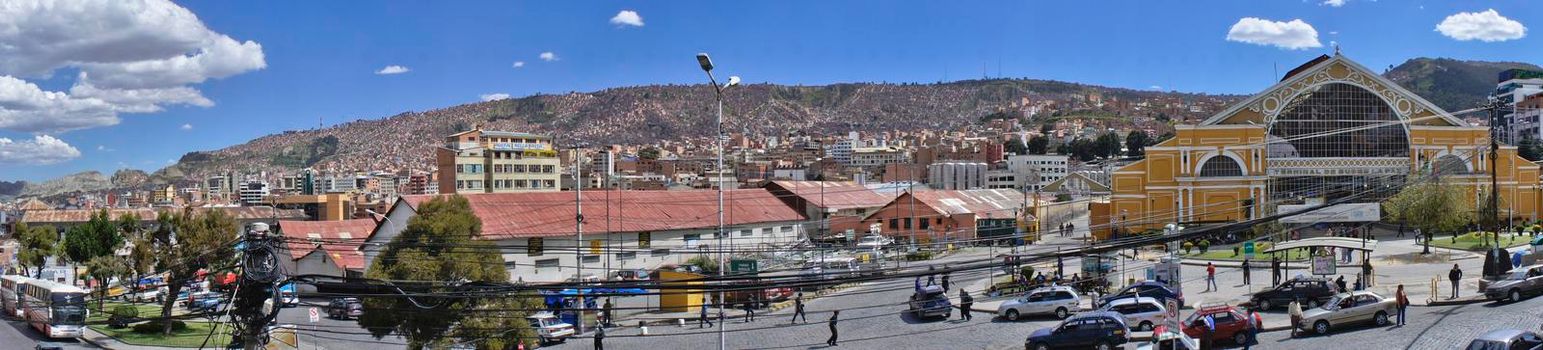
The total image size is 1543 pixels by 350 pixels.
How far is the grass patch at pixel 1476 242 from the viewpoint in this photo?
33531 millimetres

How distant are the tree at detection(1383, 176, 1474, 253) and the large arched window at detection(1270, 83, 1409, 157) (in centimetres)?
1347

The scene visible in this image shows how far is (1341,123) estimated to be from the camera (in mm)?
48562

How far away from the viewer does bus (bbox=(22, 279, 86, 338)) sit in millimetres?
28422

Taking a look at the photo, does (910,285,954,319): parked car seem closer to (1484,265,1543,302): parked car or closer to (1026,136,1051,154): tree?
(1484,265,1543,302): parked car

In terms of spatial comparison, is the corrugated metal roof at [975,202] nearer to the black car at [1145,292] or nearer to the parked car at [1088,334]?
the black car at [1145,292]

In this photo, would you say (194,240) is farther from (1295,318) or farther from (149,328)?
(1295,318)

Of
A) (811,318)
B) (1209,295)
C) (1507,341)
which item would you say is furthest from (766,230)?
(1507,341)

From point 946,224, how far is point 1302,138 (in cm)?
1645

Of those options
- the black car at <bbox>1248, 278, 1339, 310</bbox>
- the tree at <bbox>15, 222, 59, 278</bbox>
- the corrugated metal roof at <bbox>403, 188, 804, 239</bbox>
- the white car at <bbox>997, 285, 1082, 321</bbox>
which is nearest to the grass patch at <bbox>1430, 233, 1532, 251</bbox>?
the black car at <bbox>1248, 278, 1339, 310</bbox>

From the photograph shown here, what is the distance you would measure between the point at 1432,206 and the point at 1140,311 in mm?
17141

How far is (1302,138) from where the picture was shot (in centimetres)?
4878

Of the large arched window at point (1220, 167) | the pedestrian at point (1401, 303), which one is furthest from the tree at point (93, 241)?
the large arched window at point (1220, 167)

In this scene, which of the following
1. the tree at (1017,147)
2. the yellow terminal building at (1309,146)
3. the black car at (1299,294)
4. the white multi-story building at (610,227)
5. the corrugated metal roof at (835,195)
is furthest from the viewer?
the tree at (1017,147)

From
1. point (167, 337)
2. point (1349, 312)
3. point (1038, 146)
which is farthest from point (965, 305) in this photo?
point (1038, 146)
